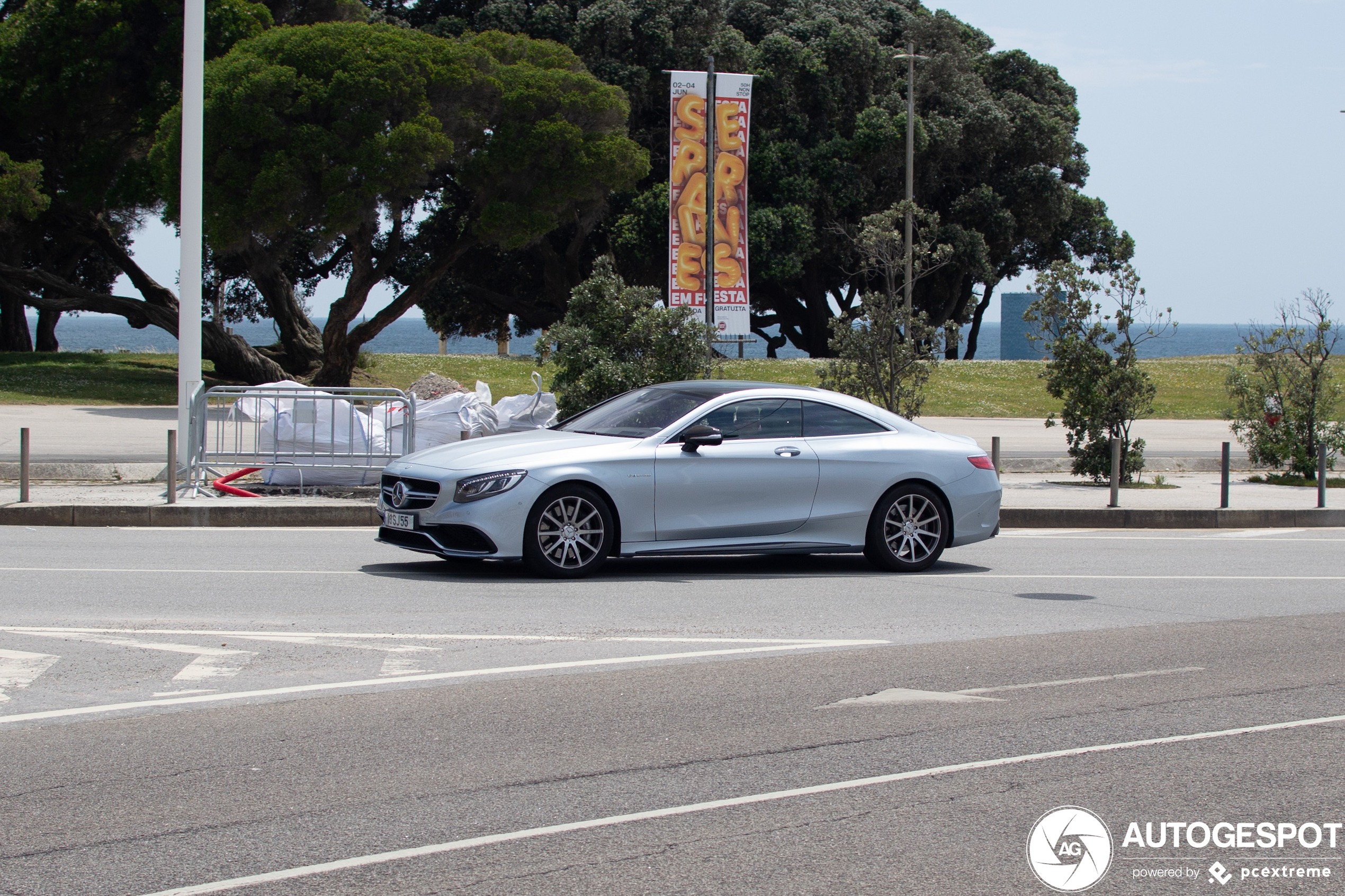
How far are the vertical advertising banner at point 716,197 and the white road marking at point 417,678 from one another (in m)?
26.3

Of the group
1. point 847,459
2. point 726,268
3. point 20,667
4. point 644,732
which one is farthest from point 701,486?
point 726,268

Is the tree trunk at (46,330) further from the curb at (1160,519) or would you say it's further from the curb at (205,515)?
the curb at (1160,519)

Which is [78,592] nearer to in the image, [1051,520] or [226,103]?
[1051,520]

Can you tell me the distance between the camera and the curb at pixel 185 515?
44.4 ft

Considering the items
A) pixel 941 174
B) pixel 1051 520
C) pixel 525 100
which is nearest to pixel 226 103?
pixel 525 100

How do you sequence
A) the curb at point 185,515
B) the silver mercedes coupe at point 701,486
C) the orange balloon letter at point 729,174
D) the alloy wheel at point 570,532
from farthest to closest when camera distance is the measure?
the orange balloon letter at point 729,174
the curb at point 185,515
the alloy wheel at point 570,532
the silver mercedes coupe at point 701,486

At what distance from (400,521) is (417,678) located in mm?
3458

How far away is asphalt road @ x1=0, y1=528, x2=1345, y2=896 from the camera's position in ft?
14.1

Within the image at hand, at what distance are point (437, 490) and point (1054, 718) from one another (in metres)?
5.17

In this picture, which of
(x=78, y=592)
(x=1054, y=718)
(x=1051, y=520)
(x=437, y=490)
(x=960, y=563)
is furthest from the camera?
(x=1051, y=520)

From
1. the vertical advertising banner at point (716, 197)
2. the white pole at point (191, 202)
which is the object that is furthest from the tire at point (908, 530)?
the vertical advertising banner at point (716, 197)

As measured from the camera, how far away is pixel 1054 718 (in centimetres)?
612

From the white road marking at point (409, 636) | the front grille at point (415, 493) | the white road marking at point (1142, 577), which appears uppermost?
the front grille at point (415, 493)

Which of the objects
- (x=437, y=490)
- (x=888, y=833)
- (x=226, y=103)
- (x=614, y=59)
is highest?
(x=614, y=59)
